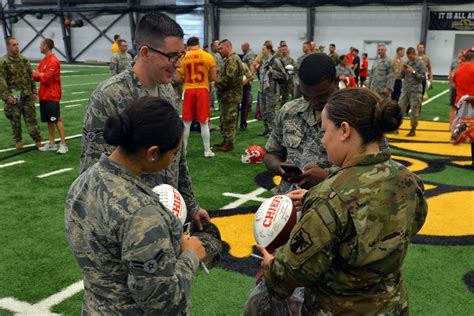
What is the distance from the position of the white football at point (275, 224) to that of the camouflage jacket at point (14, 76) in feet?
27.2

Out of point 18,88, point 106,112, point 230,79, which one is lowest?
point 18,88

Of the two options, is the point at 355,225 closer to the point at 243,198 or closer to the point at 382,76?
the point at 243,198

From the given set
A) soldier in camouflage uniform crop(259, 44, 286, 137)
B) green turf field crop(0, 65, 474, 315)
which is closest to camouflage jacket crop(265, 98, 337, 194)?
green turf field crop(0, 65, 474, 315)

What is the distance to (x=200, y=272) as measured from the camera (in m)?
4.94

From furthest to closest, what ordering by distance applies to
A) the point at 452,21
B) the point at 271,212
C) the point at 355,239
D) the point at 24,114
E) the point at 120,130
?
the point at 452,21, the point at 24,114, the point at 271,212, the point at 355,239, the point at 120,130

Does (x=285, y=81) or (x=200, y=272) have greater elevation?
(x=285, y=81)

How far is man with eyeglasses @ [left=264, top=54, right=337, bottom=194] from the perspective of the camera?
11.0 feet

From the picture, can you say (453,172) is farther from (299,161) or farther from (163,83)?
(163,83)

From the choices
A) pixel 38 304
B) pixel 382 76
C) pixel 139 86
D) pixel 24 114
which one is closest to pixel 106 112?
pixel 139 86

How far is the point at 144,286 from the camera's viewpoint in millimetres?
1806

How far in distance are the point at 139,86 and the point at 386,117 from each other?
5.44 feet

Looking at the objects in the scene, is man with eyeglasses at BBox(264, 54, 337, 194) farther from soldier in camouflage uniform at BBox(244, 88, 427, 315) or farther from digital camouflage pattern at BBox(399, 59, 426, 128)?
digital camouflage pattern at BBox(399, 59, 426, 128)

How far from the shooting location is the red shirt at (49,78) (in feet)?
31.1

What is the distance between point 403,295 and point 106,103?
2003 mm
